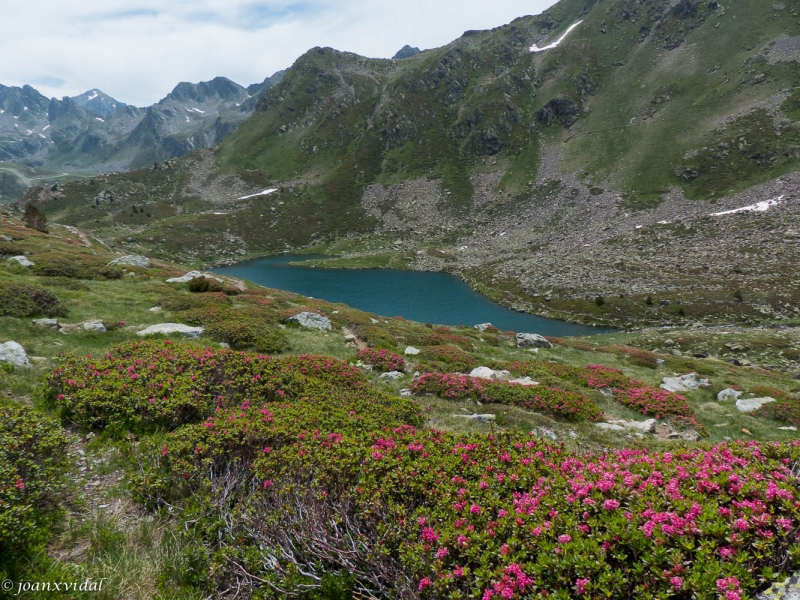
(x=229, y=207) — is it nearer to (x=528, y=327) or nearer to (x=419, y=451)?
(x=528, y=327)

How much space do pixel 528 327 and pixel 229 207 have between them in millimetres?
147989

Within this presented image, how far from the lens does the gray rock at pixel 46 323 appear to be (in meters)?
17.4

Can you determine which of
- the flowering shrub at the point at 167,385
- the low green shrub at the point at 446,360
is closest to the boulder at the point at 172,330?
the flowering shrub at the point at 167,385

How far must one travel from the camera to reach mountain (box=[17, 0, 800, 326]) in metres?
75.9

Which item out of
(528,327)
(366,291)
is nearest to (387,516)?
(528,327)

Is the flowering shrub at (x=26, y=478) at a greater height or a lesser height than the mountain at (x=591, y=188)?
lesser

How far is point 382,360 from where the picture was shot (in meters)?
20.9

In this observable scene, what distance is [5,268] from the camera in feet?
88.7

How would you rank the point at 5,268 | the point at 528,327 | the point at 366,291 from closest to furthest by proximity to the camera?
the point at 5,268 < the point at 528,327 < the point at 366,291

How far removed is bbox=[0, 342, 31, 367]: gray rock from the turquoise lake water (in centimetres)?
5684

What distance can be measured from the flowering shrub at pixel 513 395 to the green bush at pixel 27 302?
19859 millimetres

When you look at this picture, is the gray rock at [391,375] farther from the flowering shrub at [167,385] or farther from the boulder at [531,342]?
the boulder at [531,342]

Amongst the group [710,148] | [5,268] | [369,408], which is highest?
[710,148]

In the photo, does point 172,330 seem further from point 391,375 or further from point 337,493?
point 337,493
